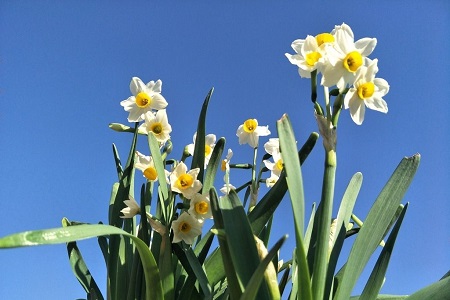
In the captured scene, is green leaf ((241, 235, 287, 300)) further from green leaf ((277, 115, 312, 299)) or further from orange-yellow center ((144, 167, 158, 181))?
orange-yellow center ((144, 167, 158, 181))

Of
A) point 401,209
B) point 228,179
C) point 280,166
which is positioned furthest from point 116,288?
point 401,209

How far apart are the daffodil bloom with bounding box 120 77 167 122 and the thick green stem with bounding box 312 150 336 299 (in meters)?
0.74

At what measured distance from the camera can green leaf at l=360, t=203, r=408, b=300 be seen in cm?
148

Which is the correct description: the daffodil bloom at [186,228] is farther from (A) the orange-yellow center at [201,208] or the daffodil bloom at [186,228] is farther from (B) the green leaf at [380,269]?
(B) the green leaf at [380,269]

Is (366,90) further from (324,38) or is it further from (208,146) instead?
(208,146)

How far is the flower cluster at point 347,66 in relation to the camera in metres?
1.32

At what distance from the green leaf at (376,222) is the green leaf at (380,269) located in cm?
5

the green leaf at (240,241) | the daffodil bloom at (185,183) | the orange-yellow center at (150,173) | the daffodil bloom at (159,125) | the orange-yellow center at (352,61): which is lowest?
the green leaf at (240,241)

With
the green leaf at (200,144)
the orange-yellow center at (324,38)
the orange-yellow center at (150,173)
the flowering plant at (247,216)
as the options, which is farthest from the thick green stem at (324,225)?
the orange-yellow center at (150,173)

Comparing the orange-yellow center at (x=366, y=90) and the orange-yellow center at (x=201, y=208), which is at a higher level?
the orange-yellow center at (x=366, y=90)

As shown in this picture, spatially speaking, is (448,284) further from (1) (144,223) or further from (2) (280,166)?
(1) (144,223)

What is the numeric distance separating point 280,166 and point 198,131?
31 centimetres

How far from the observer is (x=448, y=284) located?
1.34 m

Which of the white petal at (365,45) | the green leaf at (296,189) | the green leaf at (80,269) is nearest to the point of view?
the green leaf at (296,189)
